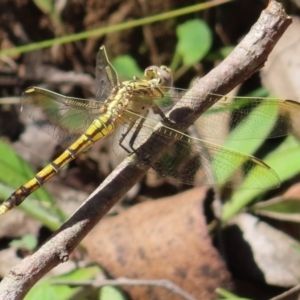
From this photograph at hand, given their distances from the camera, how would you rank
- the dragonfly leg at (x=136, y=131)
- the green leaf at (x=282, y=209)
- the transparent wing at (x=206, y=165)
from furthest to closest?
the green leaf at (x=282, y=209), the dragonfly leg at (x=136, y=131), the transparent wing at (x=206, y=165)

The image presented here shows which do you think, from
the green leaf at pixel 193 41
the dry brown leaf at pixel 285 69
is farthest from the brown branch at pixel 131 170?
the green leaf at pixel 193 41

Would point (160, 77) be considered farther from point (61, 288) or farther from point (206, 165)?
point (61, 288)

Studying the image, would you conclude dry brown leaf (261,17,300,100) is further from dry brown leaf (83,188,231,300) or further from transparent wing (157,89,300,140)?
dry brown leaf (83,188,231,300)

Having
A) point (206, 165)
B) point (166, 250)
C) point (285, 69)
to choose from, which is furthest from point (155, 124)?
point (285, 69)

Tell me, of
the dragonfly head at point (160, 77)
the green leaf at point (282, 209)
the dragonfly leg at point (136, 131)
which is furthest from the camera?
the green leaf at point (282, 209)

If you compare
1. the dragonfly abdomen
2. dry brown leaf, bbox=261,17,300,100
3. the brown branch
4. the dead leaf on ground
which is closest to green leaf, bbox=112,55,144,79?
dry brown leaf, bbox=261,17,300,100

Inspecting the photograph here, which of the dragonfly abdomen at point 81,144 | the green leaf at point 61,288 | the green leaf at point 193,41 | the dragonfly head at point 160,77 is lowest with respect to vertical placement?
the green leaf at point 61,288

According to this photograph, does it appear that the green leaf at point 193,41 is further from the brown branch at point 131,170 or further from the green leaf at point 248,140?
the brown branch at point 131,170
